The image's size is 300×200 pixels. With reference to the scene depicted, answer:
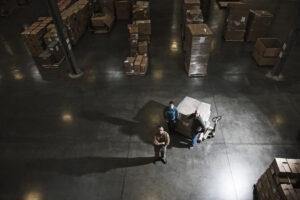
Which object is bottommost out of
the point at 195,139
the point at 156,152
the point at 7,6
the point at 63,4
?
the point at 156,152

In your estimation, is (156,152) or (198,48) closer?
(156,152)

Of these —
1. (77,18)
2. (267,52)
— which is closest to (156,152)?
(267,52)

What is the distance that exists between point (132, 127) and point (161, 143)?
6.50 feet

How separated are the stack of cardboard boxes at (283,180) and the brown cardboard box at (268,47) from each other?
254 inches

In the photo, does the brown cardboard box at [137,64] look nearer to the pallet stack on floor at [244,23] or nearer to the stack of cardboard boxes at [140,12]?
the stack of cardboard boxes at [140,12]

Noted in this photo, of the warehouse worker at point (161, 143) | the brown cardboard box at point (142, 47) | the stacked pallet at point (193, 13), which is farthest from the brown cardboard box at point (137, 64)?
the warehouse worker at point (161, 143)

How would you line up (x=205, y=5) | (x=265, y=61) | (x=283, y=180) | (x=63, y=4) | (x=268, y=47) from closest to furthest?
(x=283, y=180), (x=265, y=61), (x=268, y=47), (x=63, y=4), (x=205, y=5)

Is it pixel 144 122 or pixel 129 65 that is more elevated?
pixel 129 65

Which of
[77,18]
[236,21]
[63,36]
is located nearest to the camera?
[63,36]

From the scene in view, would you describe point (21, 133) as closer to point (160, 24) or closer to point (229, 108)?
point (229, 108)

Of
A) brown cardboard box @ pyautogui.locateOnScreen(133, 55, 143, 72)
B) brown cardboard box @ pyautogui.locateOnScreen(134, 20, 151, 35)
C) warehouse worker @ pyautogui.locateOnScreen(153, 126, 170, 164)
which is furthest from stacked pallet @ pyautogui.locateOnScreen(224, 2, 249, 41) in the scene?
warehouse worker @ pyautogui.locateOnScreen(153, 126, 170, 164)

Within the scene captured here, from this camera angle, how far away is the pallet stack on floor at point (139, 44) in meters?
9.58

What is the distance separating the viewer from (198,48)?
27.9 feet

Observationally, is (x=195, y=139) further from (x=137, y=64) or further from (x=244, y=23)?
(x=244, y=23)
